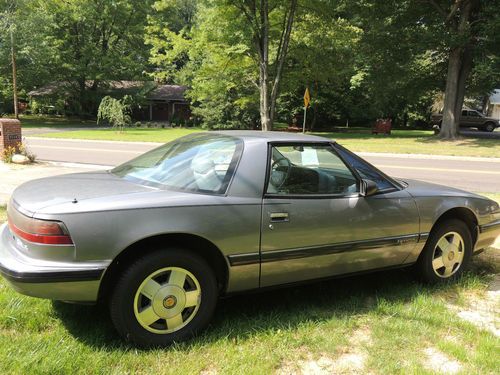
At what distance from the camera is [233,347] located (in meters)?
3.03

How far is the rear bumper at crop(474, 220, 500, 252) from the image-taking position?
4414mm

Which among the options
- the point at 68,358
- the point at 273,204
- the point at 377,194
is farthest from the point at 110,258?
the point at 377,194

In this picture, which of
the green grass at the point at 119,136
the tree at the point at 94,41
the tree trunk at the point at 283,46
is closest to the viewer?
the tree trunk at the point at 283,46

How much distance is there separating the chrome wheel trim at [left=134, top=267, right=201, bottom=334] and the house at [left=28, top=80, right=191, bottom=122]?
41844 mm

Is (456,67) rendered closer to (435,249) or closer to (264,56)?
(264,56)

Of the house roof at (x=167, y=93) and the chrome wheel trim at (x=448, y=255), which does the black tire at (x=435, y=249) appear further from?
the house roof at (x=167, y=93)

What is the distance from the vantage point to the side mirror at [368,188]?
366 centimetres

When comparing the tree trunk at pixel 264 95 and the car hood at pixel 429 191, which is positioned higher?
the tree trunk at pixel 264 95

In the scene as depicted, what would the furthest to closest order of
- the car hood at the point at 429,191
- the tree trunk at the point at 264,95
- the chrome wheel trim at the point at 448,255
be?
the tree trunk at the point at 264,95
the chrome wheel trim at the point at 448,255
the car hood at the point at 429,191

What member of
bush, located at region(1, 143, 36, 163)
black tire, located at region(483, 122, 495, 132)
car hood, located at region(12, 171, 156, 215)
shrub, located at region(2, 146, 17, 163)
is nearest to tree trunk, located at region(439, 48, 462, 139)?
black tire, located at region(483, 122, 495, 132)

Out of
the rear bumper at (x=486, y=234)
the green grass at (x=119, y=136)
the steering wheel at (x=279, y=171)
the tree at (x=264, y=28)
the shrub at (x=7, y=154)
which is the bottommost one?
the green grass at (x=119, y=136)

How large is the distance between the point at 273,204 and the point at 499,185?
33.3ft

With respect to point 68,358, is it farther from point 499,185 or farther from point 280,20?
point 280,20

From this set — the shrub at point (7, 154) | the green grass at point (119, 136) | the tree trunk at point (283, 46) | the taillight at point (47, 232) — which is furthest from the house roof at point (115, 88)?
the taillight at point (47, 232)
